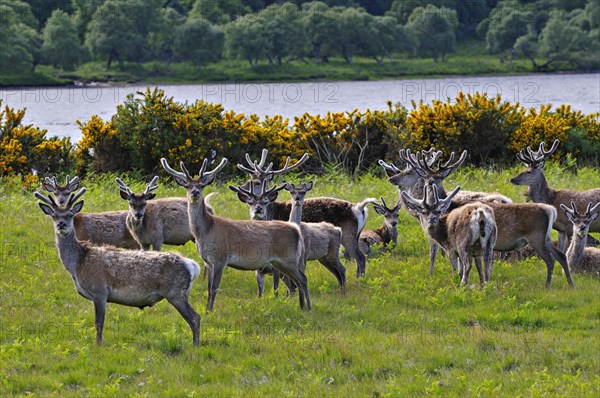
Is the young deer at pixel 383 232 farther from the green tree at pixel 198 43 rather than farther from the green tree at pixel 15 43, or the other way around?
the green tree at pixel 198 43

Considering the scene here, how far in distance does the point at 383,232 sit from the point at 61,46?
2582 inches

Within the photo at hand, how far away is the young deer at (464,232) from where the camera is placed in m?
12.6

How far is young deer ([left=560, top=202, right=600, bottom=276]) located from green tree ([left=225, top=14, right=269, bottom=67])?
66587 mm

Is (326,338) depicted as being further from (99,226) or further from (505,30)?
(505,30)

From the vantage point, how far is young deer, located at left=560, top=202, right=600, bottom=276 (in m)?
13.7

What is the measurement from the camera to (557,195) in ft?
51.8

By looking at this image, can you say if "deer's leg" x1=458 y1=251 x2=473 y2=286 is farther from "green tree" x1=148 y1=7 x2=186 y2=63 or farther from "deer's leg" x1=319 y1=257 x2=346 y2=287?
"green tree" x1=148 y1=7 x2=186 y2=63

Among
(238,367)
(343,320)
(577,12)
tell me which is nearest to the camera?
(238,367)

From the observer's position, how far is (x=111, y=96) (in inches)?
2985

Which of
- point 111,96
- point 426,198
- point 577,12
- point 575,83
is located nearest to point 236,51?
point 111,96

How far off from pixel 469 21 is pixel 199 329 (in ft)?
312

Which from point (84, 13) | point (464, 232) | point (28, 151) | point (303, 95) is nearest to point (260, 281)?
point (464, 232)

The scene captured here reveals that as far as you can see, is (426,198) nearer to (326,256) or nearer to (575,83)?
(326,256)

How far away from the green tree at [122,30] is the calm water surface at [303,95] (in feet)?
10.5
